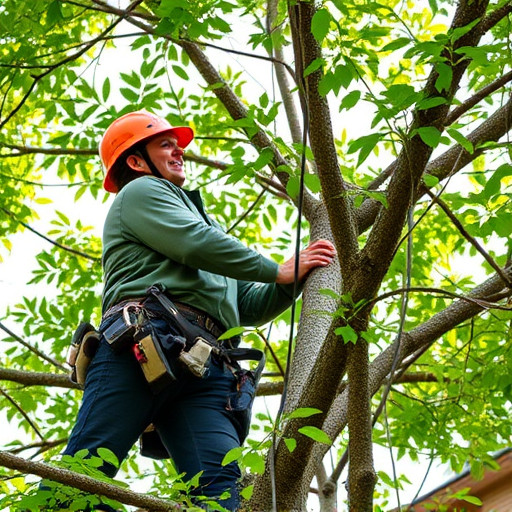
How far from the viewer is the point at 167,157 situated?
3.46 metres

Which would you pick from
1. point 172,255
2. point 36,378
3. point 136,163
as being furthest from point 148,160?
point 36,378

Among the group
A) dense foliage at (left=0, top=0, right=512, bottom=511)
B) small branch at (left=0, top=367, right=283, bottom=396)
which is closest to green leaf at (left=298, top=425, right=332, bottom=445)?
dense foliage at (left=0, top=0, right=512, bottom=511)

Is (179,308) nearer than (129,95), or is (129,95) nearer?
(179,308)

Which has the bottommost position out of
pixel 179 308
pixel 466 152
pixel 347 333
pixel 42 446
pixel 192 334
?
pixel 347 333

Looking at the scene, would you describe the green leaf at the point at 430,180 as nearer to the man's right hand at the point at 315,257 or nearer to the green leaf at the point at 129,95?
the man's right hand at the point at 315,257

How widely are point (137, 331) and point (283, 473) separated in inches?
22.9

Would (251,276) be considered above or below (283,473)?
above

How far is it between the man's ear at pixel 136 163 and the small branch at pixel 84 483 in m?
1.61

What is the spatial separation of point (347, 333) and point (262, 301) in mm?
968

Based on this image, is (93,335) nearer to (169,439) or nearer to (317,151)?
(169,439)

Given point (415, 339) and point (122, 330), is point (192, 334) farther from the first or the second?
point (415, 339)

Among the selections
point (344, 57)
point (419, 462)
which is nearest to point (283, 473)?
point (344, 57)

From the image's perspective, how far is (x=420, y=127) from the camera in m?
2.37

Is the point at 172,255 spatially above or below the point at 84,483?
above
